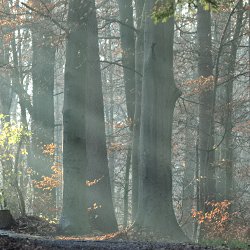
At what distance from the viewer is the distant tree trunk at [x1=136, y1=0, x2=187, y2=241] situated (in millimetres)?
13625

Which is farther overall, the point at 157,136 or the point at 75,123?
the point at 75,123

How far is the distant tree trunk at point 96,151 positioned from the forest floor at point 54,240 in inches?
110

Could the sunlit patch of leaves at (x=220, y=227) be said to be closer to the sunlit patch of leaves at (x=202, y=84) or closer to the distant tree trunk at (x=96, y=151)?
the distant tree trunk at (x=96, y=151)

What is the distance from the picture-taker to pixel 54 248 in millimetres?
8086

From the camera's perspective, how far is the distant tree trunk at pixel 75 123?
1434 cm

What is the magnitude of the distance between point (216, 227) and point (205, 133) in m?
4.34

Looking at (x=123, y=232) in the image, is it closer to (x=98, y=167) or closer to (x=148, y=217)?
(x=148, y=217)

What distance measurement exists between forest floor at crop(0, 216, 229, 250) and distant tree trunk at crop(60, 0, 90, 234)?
0.76 metres

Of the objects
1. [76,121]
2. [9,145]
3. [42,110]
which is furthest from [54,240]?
[42,110]

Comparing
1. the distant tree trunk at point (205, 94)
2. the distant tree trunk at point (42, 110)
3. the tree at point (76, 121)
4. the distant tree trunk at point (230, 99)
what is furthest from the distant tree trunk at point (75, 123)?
the distant tree trunk at point (42, 110)

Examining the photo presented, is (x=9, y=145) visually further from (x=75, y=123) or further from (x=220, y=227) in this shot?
(x=220, y=227)

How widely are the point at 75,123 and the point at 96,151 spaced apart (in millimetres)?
3878

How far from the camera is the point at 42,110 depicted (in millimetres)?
23516

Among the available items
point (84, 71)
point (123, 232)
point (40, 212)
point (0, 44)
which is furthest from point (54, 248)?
point (0, 44)
